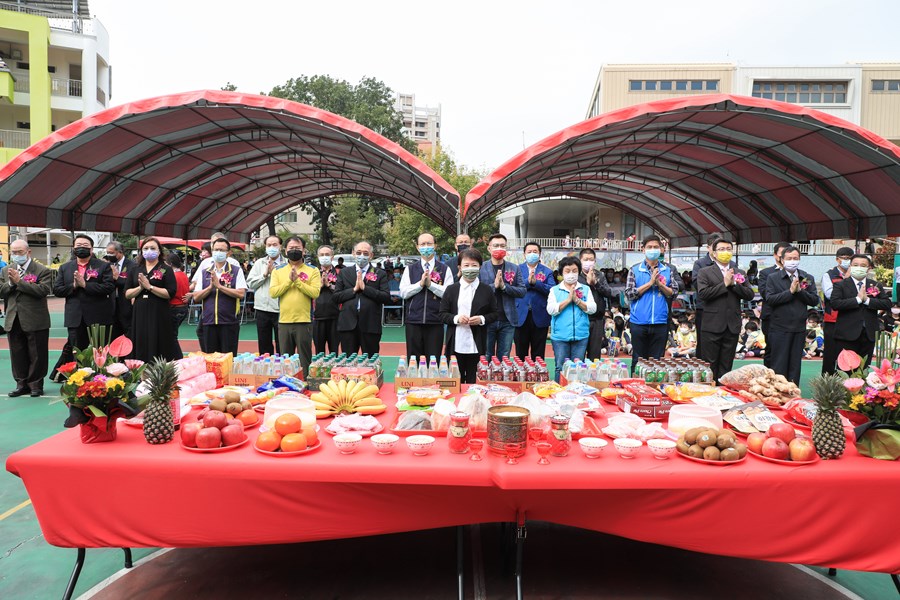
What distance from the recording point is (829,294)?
22.7 feet

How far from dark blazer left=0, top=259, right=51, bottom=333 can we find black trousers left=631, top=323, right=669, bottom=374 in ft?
23.1

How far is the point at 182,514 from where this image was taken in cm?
277

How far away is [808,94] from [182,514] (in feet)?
137

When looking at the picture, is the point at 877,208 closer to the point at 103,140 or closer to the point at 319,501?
the point at 319,501

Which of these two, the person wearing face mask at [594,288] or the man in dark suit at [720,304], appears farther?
the person wearing face mask at [594,288]

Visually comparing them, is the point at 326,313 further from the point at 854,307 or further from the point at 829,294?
the point at 854,307

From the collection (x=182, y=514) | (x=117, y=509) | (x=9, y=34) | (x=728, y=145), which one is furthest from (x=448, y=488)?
(x=9, y=34)

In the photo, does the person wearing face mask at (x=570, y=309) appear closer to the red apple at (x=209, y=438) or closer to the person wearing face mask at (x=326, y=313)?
the person wearing face mask at (x=326, y=313)

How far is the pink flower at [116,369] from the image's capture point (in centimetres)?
303

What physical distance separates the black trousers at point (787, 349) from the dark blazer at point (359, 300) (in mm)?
4803

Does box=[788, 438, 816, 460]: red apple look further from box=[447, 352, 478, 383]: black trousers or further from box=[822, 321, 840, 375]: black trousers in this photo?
box=[822, 321, 840, 375]: black trousers

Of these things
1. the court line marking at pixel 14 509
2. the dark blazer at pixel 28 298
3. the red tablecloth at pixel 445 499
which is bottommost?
the court line marking at pixel 14 509

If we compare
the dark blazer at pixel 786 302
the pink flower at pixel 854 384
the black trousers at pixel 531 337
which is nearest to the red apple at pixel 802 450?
the pink flower at pixel 854 384

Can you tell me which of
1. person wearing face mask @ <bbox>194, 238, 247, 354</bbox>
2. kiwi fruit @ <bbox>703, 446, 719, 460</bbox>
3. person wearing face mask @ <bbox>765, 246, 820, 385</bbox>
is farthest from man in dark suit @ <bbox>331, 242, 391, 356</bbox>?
person wearing face mask @ <bbox>765, 246, 820, 385</bbox>
